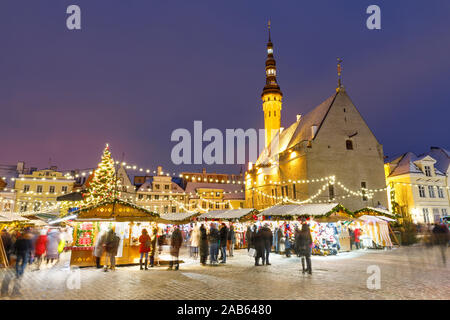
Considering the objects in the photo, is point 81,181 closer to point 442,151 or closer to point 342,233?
point 342,233

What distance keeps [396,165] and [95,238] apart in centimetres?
4157

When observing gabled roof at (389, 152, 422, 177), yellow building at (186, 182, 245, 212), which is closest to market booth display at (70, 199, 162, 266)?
gabled roof at (389, 152, 422, 177)

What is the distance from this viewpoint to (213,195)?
56906mm

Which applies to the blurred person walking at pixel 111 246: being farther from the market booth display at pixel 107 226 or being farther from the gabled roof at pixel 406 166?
the gabled roof at pixel 406 166

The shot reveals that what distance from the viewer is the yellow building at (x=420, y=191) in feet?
119

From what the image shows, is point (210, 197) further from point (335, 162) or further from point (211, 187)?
point (335, 162)

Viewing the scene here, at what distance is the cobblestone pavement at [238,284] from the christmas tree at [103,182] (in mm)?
14015

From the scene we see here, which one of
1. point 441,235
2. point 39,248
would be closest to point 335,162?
point 441,235

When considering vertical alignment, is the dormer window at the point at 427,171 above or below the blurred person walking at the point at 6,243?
above

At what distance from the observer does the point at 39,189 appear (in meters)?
46.0

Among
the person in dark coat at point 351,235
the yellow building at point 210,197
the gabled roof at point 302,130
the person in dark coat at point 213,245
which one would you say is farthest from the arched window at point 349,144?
the yellow building at point 210,197

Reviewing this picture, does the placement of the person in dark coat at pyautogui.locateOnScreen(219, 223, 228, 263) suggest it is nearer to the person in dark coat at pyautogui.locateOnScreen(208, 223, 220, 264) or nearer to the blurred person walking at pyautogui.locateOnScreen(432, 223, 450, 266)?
the person in dark coat at pyautogui.locateOnScreen(208, 223, 220, 264)
